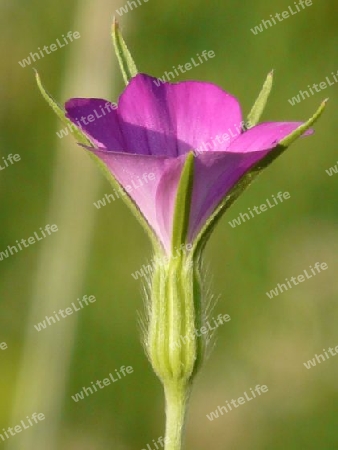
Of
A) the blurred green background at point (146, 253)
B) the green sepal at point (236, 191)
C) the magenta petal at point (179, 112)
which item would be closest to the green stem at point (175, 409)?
the green sepal at point (236, 191)

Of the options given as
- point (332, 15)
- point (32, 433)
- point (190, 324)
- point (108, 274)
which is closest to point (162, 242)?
point (190, 324)

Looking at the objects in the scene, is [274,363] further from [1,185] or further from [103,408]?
[1,185]

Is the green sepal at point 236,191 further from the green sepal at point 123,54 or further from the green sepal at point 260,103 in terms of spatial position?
the green sepal at point 123,54

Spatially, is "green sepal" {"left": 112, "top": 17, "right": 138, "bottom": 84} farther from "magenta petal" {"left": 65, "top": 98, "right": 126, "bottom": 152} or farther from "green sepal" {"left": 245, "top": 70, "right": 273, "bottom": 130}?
"green sepal" {"left": 245, "top": 70, "right": 273, "bottom": 130}

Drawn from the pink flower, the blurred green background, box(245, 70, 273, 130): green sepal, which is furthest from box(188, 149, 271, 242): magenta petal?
the blurred green background

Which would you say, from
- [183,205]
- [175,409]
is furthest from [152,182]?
[175,409]

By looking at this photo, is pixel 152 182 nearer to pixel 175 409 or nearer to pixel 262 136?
pixel 262 136
